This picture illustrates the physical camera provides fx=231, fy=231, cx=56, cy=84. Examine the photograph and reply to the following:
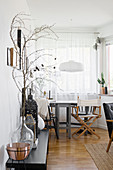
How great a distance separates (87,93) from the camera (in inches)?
260

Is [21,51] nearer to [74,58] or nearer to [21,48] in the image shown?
[21,48]

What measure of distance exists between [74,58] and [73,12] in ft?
5.52

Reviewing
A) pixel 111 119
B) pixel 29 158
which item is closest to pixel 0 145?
pixel 29 158

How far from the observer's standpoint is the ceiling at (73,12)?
4535 mm

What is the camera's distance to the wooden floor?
351cm

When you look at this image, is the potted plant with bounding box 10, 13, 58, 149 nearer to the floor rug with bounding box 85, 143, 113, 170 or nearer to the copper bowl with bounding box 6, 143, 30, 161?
the copper bowl with bounding box 6, 143, 30, 161

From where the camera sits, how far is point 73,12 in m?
5.12

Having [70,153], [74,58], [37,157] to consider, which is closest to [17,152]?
[37,157]

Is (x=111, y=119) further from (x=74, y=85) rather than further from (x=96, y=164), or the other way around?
(x=74, y=85)

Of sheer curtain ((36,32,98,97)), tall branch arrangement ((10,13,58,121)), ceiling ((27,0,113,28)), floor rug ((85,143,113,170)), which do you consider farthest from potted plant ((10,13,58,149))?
sheer curtain ((36,32,98,97))

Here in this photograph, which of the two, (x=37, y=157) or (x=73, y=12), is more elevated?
(x=73, y=12)

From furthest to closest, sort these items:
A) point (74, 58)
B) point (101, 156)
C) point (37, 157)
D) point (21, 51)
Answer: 1. point (74, 58)
2. point (101, 156)
3. point (21, 51)
4. point (37, 157)

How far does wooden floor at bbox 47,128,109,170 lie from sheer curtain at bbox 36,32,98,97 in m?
1.42

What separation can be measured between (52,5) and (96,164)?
3124mm
